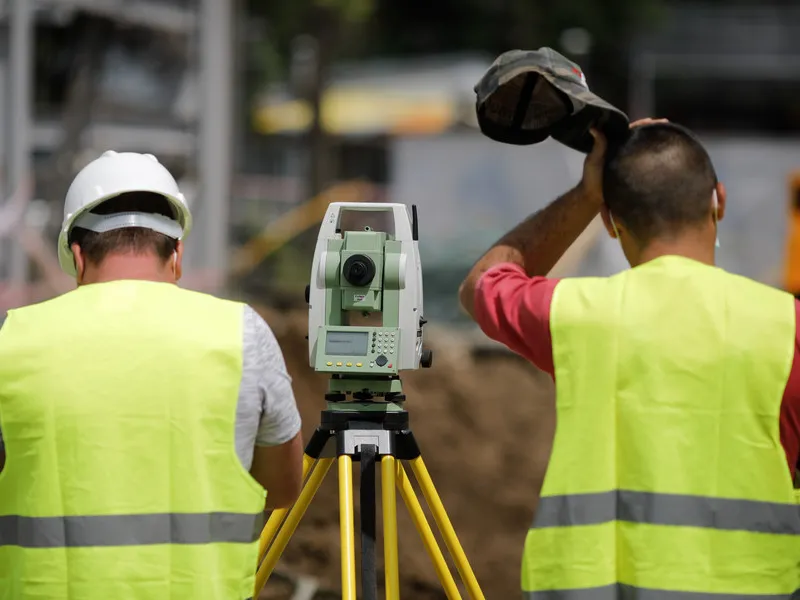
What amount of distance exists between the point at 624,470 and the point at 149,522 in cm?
92

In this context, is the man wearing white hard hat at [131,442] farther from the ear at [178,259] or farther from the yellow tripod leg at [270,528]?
the yellow tripod leg at [270,528]

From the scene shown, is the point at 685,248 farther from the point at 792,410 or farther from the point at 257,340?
the point at 257,340

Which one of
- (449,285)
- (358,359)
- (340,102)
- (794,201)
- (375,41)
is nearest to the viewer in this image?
(358,359)

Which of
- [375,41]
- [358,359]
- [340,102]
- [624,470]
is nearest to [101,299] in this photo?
[358,359]

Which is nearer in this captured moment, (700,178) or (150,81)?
(700,178)

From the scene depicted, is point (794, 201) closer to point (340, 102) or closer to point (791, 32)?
point (340, 102)

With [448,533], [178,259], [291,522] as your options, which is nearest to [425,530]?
[448,533]

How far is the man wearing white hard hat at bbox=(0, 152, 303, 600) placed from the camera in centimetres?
254

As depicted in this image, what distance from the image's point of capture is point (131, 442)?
2553 millimetres

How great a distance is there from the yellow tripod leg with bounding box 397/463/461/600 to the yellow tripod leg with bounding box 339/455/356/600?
5.9 inches

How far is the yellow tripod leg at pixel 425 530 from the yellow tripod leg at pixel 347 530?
15 cm

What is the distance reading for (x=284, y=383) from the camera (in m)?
2.65

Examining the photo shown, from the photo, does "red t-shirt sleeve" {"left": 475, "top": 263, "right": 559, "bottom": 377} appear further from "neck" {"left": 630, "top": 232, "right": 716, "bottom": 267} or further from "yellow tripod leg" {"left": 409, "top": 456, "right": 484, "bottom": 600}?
"yellow tripod leg" {"left": 409, "top": 456, "right": 484, "bottom": 600}

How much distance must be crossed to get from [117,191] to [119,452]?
1.74 ft
